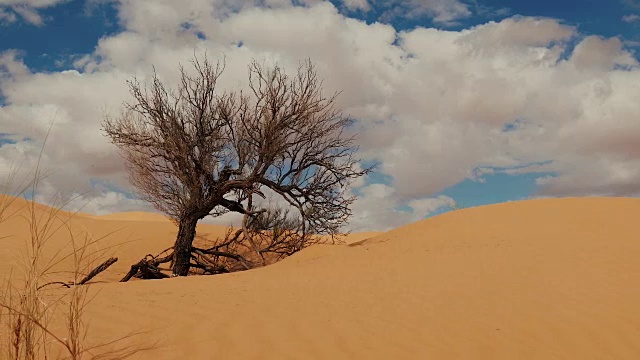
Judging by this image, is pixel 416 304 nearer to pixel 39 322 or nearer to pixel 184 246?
pixel 39 322

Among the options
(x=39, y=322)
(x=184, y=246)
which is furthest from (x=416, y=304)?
(x=184, y=246)

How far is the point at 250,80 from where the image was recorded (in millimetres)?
13117

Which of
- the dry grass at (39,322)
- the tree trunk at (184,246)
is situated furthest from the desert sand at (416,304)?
the tree trunk at (184,246)

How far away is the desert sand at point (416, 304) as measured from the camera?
15.6 feet

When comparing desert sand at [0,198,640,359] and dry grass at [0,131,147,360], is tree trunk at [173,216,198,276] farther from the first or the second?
dry grass at [0,131,147,360]

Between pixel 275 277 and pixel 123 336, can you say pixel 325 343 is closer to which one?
pixel 123 336

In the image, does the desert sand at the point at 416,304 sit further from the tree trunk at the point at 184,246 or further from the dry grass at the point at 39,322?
the tree trunk at the point at 184,246

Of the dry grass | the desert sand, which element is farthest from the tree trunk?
the dry grass

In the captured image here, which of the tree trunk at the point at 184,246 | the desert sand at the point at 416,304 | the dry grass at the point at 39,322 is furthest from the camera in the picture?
the tree trunk at the point at 184,246

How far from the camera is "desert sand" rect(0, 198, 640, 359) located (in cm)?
475

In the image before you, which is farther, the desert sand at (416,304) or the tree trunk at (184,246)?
the tree trunk at (184,246)

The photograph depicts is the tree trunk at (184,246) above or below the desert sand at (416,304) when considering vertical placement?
above

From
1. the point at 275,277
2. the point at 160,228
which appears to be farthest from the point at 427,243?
the point at 160,228

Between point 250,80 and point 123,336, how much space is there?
30.6ft
